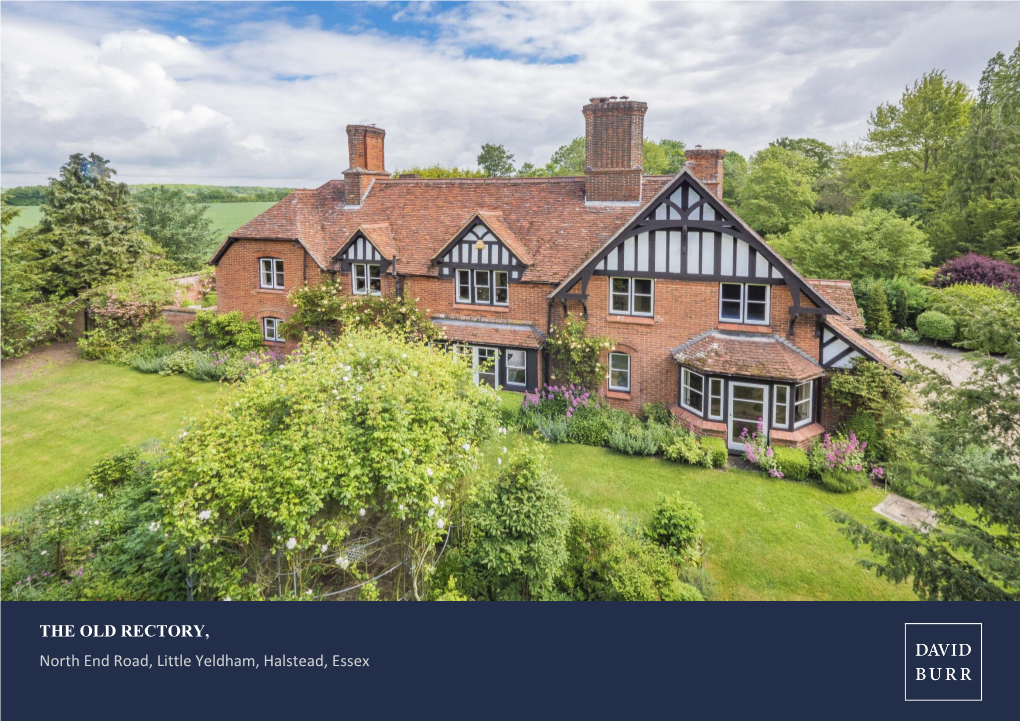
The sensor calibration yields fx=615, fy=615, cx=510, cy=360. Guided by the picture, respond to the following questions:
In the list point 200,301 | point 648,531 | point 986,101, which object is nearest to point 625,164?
point 648,531

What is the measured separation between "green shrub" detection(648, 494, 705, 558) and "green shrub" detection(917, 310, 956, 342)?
26947 mm

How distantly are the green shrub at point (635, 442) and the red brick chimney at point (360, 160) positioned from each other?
1609 cm

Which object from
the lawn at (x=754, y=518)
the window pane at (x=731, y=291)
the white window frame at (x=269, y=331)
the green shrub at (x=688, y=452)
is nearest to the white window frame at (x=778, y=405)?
the lawn at (x=754, y=518)

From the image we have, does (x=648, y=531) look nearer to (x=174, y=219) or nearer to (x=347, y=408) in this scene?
(x=347, y=408)

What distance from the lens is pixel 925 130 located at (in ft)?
163

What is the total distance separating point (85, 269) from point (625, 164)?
27.6 metres

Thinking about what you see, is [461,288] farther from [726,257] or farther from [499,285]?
[726,257]

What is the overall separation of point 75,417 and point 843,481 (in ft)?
79.8

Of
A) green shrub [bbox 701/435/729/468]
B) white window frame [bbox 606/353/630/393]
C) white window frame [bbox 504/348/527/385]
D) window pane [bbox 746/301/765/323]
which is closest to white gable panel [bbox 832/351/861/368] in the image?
window pane [bbox 746/301/765/323]

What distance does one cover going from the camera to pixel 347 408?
9305mm

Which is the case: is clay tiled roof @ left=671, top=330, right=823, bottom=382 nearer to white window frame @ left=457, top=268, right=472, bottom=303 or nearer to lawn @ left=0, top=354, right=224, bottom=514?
white window frame @ left=457, top=268, right=472, bottom=303

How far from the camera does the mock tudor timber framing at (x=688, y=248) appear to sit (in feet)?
58.5

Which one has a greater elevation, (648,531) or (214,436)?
(214,436)

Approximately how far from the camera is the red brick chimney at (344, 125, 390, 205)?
27000mm
